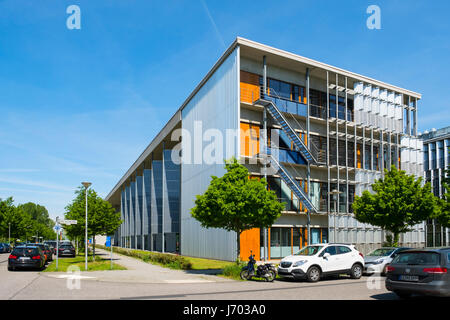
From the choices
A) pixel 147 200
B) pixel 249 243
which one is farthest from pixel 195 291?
pixel 147 200

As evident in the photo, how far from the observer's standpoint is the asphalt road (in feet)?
40.4

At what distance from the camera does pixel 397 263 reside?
38.7 ft

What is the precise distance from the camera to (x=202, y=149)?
36125 millimetres

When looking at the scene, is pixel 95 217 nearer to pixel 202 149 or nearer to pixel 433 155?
pixel 202 149

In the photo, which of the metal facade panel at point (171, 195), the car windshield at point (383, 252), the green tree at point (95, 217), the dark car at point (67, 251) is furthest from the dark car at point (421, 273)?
the metal facade panel at point (171, 195)

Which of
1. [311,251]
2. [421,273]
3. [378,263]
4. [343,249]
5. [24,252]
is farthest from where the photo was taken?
[24,252]

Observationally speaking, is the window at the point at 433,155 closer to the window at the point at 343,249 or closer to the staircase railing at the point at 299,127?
the staircase railing at the point at 299,127

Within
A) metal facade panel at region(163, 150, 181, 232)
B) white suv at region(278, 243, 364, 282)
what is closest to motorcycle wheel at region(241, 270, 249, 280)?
white suv at region(278, 243, 364, 282)

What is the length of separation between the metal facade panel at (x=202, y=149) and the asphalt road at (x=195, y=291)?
43.8ft

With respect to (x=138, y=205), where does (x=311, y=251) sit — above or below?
below

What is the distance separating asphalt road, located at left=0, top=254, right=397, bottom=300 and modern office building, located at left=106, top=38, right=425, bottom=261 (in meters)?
13.4

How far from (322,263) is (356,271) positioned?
204 centimetres

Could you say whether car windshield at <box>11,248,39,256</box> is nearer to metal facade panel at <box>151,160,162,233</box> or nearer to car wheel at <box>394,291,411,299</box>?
car wheel at <box>394,291,411,299</box>

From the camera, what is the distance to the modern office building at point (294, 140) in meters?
31.0
